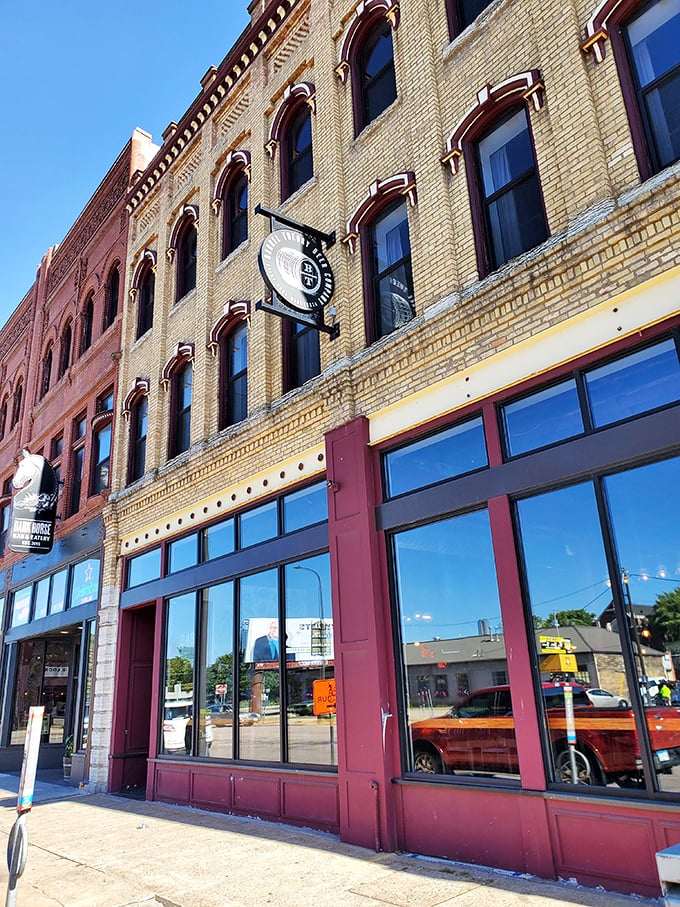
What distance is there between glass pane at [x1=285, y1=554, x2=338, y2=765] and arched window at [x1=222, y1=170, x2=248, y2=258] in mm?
7057

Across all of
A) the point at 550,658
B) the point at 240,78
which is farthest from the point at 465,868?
the point at 240,78

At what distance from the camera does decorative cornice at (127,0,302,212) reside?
13.0m

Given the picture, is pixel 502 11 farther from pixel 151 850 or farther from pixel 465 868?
pixel 151 850

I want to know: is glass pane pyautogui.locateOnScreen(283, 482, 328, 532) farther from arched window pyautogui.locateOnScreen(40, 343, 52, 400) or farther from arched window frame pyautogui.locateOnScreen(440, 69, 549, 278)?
arched window pyautogui.locateOnScreen(40, 343, 52, 400)

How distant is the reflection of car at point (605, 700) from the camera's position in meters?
5.99

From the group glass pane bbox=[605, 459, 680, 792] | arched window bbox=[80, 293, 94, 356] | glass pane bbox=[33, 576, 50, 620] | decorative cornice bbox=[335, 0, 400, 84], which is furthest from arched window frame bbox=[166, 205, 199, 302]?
glass pane bbox=[605, 459, 680, 792]

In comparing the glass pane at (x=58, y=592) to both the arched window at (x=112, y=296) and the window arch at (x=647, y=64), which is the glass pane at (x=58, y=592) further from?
the window arch at (x=647, y=64)

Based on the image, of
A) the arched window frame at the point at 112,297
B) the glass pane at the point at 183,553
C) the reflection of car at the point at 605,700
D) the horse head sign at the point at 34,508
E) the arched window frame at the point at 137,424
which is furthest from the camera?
the arched window frame at the point at 112,297

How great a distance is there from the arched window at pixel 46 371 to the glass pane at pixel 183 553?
38.1 ft

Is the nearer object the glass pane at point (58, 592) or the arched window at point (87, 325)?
the glass pane at point (58, 592)

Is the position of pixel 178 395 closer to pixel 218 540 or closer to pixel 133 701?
pixel 218 540

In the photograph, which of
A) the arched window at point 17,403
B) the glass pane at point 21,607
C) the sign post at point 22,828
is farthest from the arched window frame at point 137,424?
the arched window at point 17,403

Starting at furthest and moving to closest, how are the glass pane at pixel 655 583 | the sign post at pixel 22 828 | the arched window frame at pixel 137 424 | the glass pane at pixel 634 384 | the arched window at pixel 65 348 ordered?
1. the arched window at pixel 65 348
2. the arched window frame at pixel 137 424
3. the glass pane at pixel 634 384
4. the glass pane at pixel 655 583
5. the sign post at pixel 22 828

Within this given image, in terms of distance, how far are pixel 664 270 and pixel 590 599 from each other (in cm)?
309
